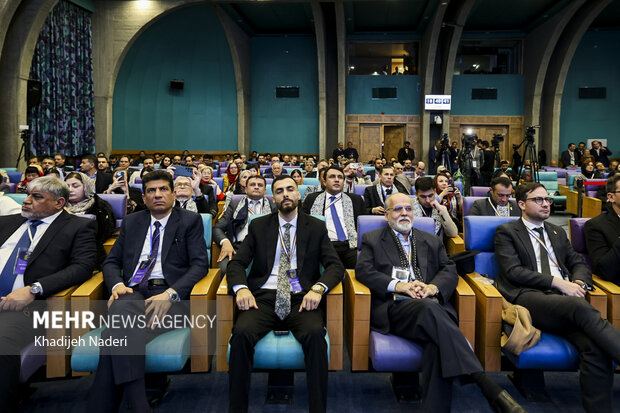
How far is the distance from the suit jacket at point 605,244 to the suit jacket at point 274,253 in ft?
5.25

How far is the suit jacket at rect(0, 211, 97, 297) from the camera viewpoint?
225cm

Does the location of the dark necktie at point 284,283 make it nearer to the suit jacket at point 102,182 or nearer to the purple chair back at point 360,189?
the purple chair back at point 360,189

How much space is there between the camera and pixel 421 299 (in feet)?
7.07

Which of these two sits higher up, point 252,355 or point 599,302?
point 599,302

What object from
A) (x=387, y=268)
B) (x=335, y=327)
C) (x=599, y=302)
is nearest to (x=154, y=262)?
(x=335, y=327)

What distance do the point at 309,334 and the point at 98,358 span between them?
99cm

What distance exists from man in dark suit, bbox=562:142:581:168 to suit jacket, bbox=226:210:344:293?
11.9 metres

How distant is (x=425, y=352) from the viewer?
201cm

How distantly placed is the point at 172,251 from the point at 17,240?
88 cm

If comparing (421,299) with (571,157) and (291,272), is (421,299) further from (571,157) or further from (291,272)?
(571,157)

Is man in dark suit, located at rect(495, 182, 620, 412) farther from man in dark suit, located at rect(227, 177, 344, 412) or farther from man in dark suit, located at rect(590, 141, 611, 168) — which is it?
man in dark suit, located at rect(590, 141, 611, 168)

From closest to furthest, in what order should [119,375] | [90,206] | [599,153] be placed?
[119,375]
[90,206]
[599,153]

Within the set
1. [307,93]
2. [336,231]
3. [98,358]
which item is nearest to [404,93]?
[307,93]

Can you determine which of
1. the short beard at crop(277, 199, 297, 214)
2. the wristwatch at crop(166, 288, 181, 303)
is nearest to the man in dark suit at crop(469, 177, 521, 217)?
the short beard at crop(277, 199, 297, 214)
